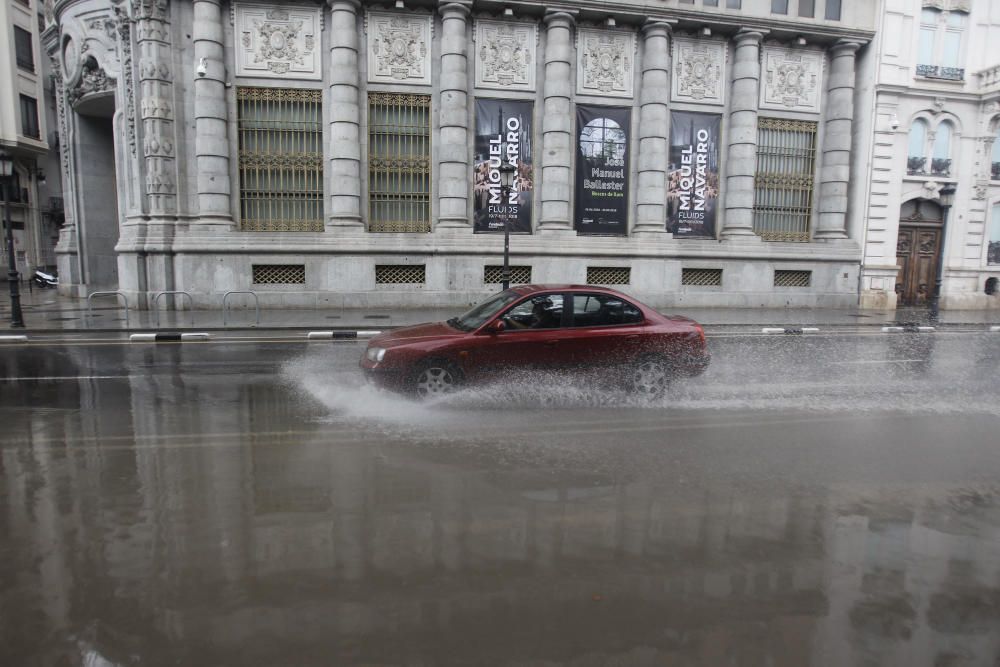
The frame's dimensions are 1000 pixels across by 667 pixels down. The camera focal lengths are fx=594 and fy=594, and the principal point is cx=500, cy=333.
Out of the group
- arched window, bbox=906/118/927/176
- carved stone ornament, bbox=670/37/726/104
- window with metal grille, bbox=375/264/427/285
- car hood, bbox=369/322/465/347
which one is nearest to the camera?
car hood, bbox=369/322/465/347

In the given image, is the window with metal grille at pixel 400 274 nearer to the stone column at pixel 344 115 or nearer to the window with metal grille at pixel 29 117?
the stone column at pixel 344 115

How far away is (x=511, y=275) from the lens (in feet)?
62.3

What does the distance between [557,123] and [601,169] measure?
6.97ft

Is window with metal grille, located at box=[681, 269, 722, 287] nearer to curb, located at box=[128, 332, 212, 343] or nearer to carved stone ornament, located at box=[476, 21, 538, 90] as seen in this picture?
carved stone ornament, located at box=[476, 21, 538, 90]

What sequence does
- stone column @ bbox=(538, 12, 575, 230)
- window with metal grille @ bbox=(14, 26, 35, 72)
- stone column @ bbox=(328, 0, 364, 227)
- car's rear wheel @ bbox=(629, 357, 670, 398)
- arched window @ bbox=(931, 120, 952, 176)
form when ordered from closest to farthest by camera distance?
car's rear wheel @ bbox=(629, 357, 670, 398) → stone column @ bbox=(328, 0, 364, 227) → stone column @ bbox=(538, 12, 575, 230) → arched window @ bbox=(931, 120, 952, 176) → window with metal grille @ bbox=(14, 26, 35, 72)

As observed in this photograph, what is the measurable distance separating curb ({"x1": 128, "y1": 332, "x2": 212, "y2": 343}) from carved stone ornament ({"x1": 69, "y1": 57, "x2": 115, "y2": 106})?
40.0 feet

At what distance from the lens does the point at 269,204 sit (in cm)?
1844

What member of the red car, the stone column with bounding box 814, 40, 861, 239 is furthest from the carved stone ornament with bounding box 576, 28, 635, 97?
the red car

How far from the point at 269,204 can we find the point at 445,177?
553 cm

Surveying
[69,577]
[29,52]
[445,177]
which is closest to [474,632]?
[69,577]

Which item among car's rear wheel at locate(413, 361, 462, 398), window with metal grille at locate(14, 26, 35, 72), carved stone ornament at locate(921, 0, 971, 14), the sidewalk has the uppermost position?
window with metal grille at locate(14, 26, 35, 72)

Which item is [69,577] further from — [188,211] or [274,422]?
[188,211]

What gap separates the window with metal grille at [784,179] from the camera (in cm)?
2081

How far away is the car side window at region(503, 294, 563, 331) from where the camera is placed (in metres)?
7.41
